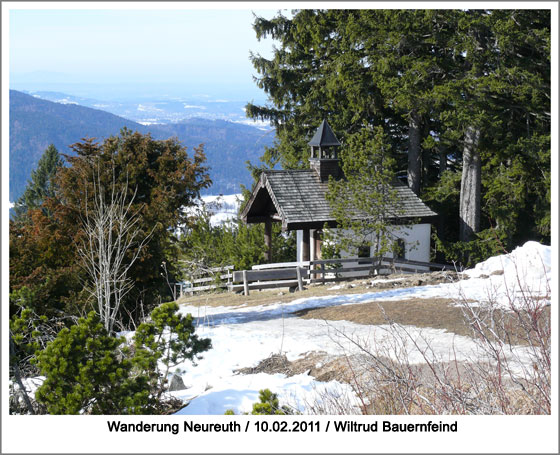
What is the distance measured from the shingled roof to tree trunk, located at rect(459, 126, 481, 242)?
10.5 feet

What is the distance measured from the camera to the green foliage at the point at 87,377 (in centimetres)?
632

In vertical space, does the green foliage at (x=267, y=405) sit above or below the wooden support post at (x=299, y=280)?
above

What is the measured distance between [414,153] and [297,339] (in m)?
18.8

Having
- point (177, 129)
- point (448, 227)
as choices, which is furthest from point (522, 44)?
point (177, 129)

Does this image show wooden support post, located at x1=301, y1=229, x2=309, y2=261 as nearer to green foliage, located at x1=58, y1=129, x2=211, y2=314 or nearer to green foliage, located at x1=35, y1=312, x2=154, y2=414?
green foliage, located at x1=58, y1=129, x2=211, y2=314

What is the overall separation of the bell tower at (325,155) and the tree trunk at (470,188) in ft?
17.4

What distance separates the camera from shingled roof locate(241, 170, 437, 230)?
21.7 m

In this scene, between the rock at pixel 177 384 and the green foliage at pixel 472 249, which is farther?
the green foliage at pixel 472 249

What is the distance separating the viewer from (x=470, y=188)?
1004 inches

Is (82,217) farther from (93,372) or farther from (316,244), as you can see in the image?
(316,244)

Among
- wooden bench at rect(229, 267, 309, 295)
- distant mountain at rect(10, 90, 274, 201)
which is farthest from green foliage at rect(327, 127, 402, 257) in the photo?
distant mountain at rect(10, 90, 274, 201)

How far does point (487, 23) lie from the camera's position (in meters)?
22.1

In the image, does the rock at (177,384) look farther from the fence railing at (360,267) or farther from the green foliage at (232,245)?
the green foliage at (232,245)

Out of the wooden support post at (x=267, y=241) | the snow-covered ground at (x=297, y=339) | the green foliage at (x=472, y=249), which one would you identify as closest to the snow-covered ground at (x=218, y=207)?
the wooden support post at (x=267, y=241)
